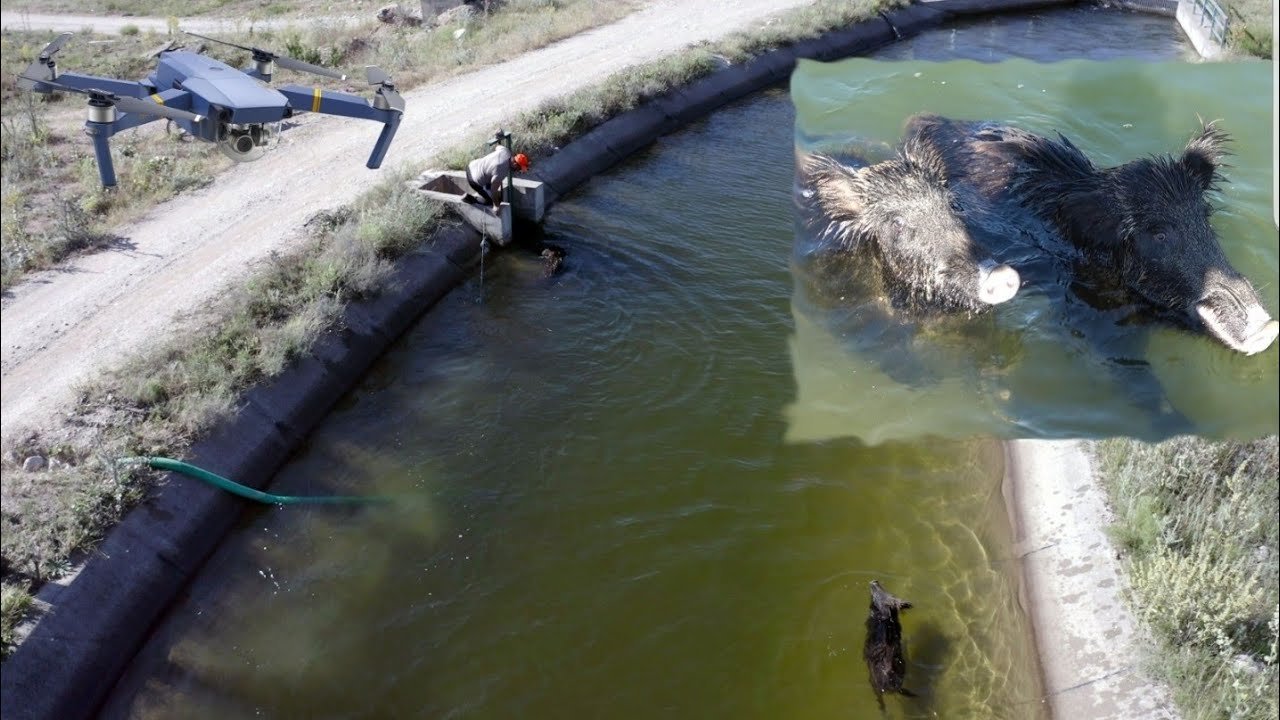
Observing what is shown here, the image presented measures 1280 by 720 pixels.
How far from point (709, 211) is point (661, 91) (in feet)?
19.8

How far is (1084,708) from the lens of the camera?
7.14m

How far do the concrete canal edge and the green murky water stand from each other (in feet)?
0.75

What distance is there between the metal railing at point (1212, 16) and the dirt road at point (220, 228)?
11.7 m

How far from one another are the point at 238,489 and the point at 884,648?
665cm

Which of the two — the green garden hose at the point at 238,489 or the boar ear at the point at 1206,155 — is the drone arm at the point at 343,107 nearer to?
the green garden hose at the point at 238,489

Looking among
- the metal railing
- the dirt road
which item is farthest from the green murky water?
the metal railing

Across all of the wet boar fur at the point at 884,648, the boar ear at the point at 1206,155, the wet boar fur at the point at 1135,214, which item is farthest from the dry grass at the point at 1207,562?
the boar ear at the point at 1206,155

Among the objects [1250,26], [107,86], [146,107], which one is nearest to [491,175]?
[107,86]

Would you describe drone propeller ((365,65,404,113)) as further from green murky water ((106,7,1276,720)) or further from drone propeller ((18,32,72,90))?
green murky water ((106,7,1276,720))

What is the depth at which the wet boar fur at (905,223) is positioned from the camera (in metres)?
6.33

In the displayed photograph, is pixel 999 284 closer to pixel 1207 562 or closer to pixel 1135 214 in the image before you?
pixel 1135 214

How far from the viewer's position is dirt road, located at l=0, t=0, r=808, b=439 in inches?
383

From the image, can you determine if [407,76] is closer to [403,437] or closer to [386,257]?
[386,257]

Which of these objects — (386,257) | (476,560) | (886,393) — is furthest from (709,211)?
(886,393)
